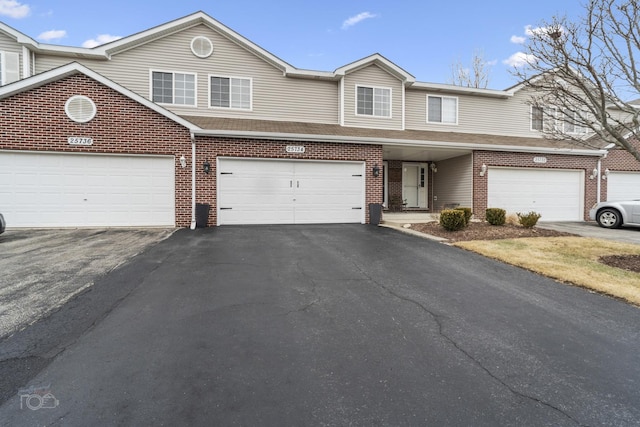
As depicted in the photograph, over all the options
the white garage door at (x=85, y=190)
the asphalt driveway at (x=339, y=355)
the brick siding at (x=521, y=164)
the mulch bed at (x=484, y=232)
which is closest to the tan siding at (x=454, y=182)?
the brick siding at (x=521, y=164)

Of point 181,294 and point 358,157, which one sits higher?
point 358,157

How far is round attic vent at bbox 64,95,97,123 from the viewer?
975cm

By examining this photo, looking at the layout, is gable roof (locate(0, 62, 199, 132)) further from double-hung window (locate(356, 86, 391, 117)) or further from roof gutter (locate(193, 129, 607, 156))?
double-hung window (locate(356, 86, 391, 117))

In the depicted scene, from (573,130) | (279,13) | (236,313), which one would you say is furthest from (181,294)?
(573,130)

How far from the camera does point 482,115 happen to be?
51.9 feet

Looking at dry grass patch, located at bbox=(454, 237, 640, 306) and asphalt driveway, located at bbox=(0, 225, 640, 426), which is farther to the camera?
dry grass patch, located at bbox=(454, 237, 640, 306)

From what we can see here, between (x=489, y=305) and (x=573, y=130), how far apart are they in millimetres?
15998

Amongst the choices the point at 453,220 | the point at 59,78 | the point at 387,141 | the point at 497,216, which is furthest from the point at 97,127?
the point at 497,216

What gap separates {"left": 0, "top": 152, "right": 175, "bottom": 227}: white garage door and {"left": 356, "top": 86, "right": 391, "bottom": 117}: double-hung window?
8.37 m

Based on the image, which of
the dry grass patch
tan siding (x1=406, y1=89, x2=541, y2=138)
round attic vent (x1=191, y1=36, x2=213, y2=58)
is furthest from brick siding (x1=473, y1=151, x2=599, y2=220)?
round attic vent (x1=191, y1=36, x2=213, y2=58)

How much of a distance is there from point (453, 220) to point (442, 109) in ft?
26.8

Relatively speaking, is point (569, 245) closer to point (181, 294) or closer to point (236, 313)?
point (236, 313)

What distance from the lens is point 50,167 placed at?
32.3 ft

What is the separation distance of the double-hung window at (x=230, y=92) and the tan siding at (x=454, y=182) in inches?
372
